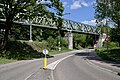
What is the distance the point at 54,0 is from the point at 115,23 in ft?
55.1

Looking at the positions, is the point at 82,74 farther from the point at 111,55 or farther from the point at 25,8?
the point at 111,55

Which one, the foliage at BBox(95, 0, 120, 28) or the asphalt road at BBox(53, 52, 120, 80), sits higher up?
the foliage at BBox(95, 0, 120, 28)

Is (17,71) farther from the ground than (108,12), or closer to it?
closer to it

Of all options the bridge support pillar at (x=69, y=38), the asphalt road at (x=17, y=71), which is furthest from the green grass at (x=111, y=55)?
the bridge support pillar at (x=69, y=38)

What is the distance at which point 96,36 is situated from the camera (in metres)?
142

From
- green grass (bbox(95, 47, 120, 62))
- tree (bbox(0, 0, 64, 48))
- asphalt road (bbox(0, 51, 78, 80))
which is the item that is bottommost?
green grass (bbox(95, 47, 120, 62))

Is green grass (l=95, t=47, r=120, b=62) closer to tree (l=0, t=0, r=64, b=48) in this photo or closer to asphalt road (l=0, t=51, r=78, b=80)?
tree (l=0, t=0, r=64, b=48)

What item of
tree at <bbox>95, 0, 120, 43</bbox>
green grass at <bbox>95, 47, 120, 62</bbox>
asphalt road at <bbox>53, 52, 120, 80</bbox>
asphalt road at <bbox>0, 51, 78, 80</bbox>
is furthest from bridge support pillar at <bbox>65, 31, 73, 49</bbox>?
asphalt road at <bbox>53, 52, 120, 80</bbox>

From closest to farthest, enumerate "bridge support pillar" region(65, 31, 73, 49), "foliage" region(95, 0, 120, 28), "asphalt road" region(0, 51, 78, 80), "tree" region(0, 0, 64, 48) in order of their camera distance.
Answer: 1. "asphalt road" region(0, 51, 78, 80)
2. "tree" region(0, 0, 64, 48)
3. "foliage" region(95, 0, 120, 28)
4. "bridge support pillar" region(65, 31, 73, 49)

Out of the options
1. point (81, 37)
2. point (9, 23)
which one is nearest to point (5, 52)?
point (9, 23)

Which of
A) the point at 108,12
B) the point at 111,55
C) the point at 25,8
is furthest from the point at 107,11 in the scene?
the point at 25,8

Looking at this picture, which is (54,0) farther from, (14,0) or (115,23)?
(115,23)

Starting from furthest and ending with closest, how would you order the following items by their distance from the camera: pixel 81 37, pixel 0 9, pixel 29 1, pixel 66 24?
pixel 81 37 < pixel 66 24 < pixel 0 9 < pixel 29 1

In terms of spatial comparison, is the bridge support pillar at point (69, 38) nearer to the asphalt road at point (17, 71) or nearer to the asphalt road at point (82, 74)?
the asphalt road at point (17, 71)
